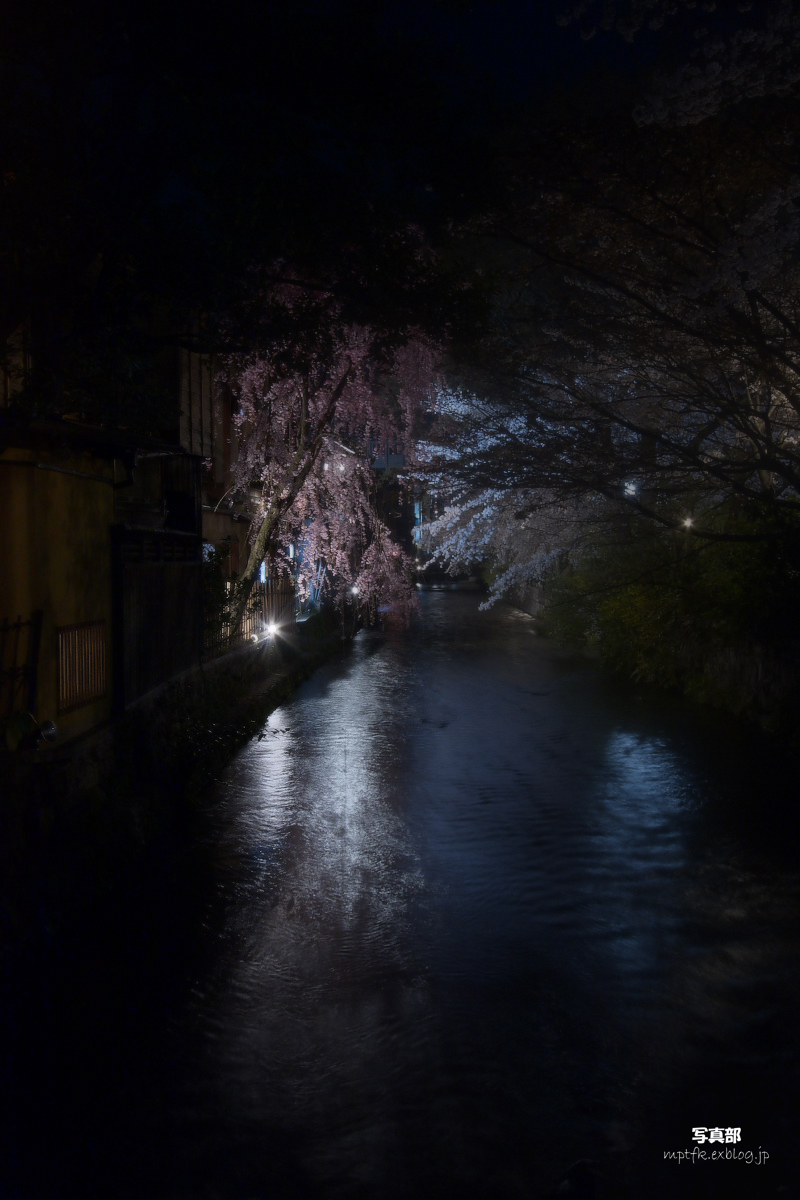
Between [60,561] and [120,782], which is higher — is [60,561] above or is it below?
above

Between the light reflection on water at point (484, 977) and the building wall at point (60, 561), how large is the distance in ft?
6.96

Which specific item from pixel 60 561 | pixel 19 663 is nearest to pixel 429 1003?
pixel 19 663

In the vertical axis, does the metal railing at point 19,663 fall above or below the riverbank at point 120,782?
above

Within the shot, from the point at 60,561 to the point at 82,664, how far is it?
3.38 feet

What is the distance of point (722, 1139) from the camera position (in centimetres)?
405

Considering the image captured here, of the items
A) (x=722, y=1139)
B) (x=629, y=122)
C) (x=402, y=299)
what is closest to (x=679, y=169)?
(x=629, y=122)

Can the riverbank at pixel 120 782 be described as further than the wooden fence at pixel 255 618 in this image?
No

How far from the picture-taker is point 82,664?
8.45m

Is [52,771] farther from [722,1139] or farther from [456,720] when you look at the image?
[456,720]

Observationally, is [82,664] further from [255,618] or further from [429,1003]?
[255,618]

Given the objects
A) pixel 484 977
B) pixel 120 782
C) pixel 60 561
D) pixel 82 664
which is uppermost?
pixel 60 561

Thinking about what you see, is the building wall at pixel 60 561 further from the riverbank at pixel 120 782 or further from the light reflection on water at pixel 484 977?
the light reflection on water at pixel 484 977

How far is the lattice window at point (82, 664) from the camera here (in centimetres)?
805

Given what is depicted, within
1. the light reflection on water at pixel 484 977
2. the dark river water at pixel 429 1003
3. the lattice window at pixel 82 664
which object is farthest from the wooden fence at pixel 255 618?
the lattice window at pixel 82 664
